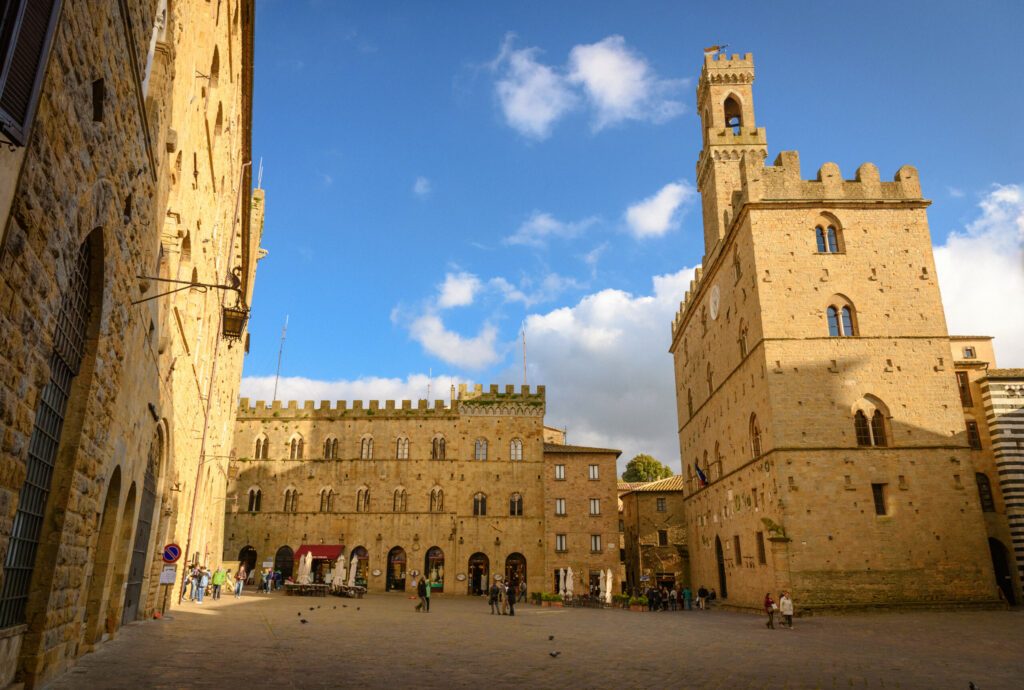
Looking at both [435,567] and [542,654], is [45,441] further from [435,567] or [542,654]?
[435,567]

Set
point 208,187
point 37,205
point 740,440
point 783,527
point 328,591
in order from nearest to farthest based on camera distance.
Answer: point 37,205 < point 208,187 < point 783,527 < point 740,440 < point 328,591

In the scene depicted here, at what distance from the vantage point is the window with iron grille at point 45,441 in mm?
6449

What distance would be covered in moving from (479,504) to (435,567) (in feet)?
15.8

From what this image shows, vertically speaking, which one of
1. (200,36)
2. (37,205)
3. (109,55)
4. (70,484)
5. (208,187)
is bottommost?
(70,484)

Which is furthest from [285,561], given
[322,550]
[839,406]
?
[839,406]

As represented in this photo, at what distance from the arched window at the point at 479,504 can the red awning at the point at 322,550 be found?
879 cm

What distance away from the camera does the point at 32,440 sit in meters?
6.48

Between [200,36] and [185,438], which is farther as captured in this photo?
[185,438]

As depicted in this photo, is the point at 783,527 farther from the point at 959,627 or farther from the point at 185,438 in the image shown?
the point at 185,438

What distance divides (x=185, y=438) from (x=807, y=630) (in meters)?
18.1

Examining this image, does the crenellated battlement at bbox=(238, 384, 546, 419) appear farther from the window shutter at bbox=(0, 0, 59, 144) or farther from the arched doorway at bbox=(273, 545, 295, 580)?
the window shutter at bbox=(0, 0, 59, 144)

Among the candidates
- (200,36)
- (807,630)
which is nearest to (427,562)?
(807,630)

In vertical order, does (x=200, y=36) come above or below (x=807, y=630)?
above

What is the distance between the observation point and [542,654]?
1309cm
